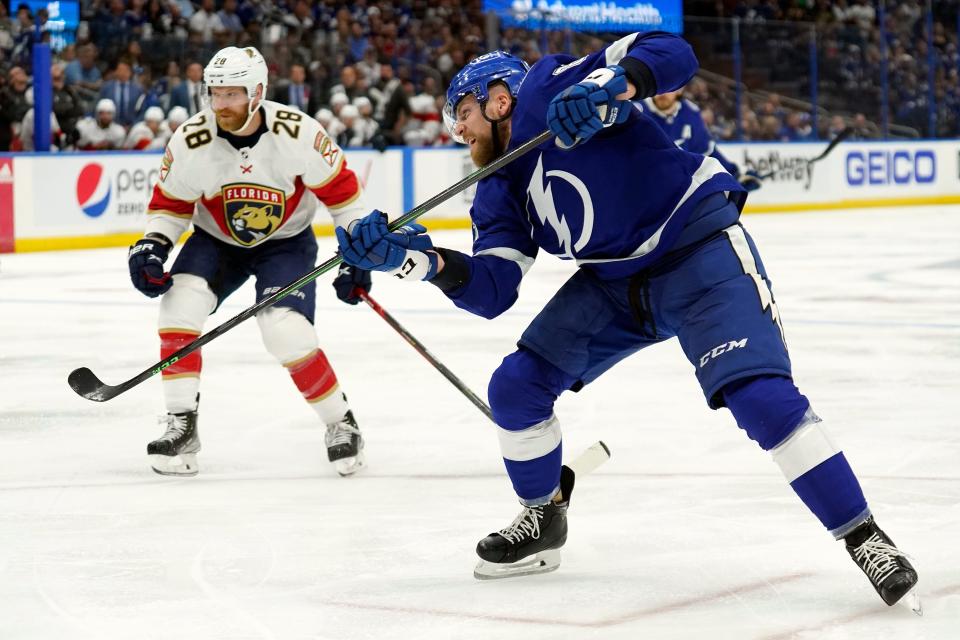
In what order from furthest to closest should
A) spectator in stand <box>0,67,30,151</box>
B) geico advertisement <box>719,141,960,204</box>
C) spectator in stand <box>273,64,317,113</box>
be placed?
1. geico advertisement <box>719,141,960,204</box>
2. spectator in stand <box>273,64,317,113</box>
3. spectator in stand <box>0,67,30,151</box>

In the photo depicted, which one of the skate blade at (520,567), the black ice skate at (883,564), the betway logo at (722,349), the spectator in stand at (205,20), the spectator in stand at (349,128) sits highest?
the spectator in stand at (205,20)

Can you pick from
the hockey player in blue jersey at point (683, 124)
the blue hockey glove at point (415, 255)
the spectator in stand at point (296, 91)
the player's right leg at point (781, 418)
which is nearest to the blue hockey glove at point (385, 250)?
the blue hockey glove at point (415, 255)

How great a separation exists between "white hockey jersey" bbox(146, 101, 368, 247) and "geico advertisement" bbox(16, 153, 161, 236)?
6738 mm

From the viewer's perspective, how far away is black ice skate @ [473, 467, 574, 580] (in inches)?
109

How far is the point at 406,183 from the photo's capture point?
41.4 ft

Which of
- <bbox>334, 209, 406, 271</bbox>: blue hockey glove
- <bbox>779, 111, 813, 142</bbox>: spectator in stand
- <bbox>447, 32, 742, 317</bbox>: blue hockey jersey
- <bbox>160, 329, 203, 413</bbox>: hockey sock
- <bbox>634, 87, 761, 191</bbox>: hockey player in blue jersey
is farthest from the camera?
<bbox>779, 111, 813, 142</bbox>: spectator in stand

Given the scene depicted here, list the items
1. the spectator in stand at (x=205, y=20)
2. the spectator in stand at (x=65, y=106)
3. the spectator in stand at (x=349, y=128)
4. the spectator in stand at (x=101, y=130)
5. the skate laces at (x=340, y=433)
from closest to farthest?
the skate laces at (x=340, y=433), the spectator in stand at (x=65, y=106), the spectator in stand at (x=101, y=130), the spectator in stand at (x=205, y=20), the spectator in stand at (x=349, y=128)

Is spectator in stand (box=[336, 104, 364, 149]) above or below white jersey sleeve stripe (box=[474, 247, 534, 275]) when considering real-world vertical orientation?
below

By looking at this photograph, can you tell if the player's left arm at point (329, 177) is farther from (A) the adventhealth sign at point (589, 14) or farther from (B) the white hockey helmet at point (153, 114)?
(A) the adventhealth sign at point (589, 14)

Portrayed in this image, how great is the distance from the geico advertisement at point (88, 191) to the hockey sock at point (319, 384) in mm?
6956

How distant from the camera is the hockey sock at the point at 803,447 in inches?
95.7

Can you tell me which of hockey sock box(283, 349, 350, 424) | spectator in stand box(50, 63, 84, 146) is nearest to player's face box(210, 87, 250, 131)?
hockey sock box(283, 349, 350, 424)

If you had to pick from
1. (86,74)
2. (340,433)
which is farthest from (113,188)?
(340,433)

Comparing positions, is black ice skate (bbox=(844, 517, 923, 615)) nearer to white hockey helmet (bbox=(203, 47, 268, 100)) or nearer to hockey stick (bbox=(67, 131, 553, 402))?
hockey stick (bbox=(67, 131, 553, 402))
